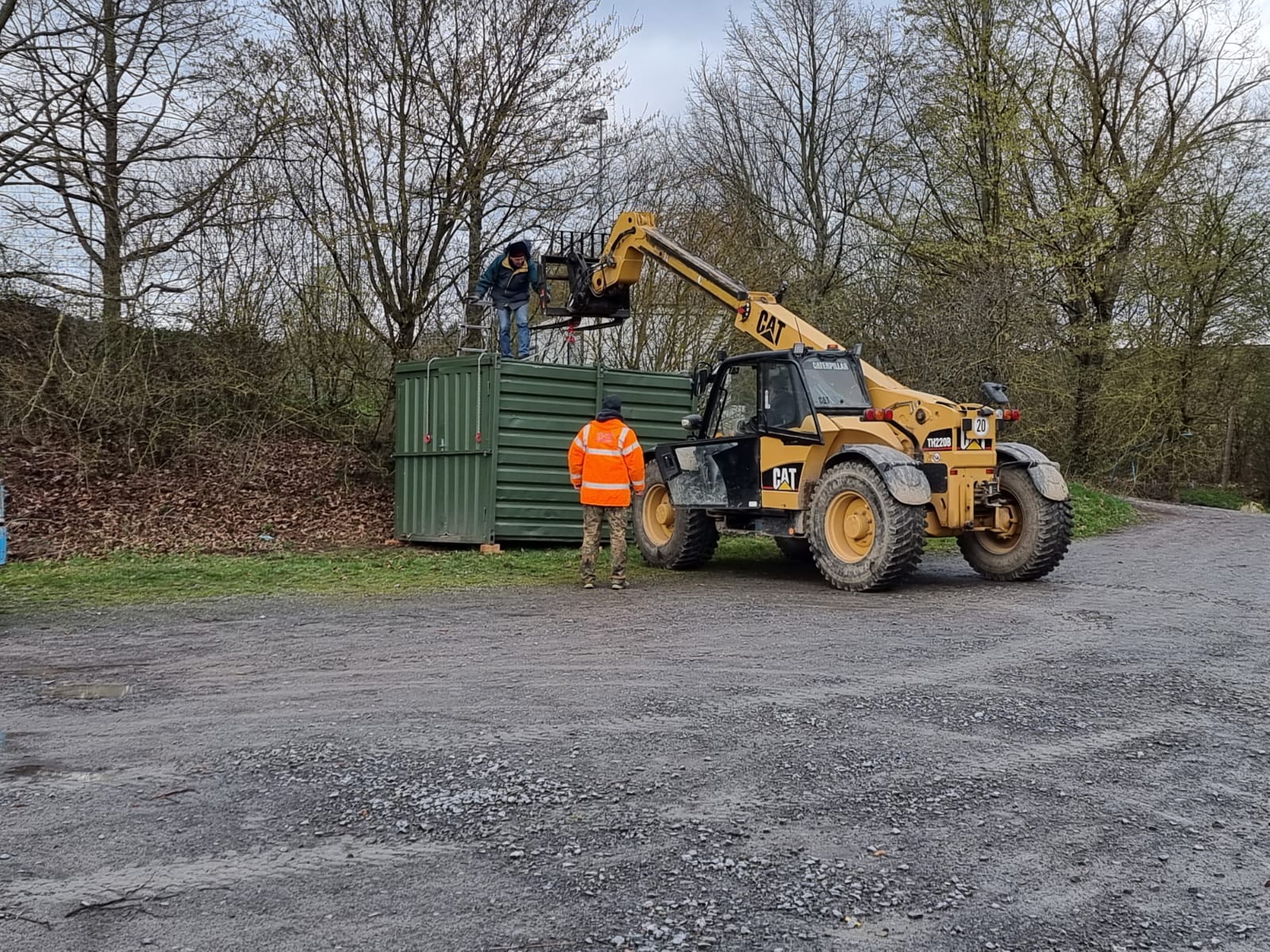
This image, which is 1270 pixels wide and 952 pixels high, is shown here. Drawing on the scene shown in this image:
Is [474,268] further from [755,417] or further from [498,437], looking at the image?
[755,417]

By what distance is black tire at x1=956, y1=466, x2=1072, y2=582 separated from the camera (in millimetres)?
9516

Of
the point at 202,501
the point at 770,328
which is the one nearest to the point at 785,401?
the point at 770,328

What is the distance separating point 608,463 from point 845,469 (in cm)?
225

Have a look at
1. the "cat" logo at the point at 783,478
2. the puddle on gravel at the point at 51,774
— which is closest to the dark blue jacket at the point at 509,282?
the "cat" logo at the point at 783,478

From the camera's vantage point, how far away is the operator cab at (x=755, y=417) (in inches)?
392

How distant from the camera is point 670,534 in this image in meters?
11.7

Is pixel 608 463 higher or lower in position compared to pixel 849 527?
higher

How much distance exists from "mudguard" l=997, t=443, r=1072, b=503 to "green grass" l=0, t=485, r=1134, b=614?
2803 mm

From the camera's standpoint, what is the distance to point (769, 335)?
1098cm

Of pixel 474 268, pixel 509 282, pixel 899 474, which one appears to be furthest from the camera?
pixel 474 268

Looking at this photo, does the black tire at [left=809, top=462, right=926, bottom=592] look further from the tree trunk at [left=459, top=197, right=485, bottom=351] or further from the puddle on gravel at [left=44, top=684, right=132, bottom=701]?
the tree trunk at [left=459, top=197, right=485, bottom=351]

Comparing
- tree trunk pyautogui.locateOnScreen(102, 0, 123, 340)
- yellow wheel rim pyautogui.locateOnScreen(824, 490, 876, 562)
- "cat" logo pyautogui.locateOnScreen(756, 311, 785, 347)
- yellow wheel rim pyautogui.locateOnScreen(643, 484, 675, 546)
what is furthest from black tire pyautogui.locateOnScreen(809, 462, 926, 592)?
tree trunk pyautogui.locateOnScreen(102, 0, 123, 340)

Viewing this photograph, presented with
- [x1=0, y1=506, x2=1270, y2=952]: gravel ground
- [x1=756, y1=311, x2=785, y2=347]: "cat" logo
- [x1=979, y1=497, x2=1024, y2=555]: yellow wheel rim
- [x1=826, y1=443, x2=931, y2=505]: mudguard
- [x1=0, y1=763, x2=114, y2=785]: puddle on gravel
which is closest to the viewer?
[x1=0, y1=506, x2=1270, y2=952]: gravel ground

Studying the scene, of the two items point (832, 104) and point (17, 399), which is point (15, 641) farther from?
point (832, 104)
